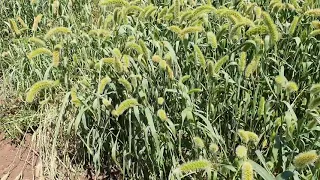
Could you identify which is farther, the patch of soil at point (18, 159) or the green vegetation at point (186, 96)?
the patch of soil at point (18, 159)

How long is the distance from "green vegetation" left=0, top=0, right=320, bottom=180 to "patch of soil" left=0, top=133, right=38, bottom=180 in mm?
85

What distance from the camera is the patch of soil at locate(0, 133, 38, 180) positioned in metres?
2.89

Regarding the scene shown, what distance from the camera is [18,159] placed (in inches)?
118

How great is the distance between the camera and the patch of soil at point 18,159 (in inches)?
114

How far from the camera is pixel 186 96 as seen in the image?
2311 mm

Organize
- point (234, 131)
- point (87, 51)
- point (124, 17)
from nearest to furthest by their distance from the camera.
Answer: point (234, 131)
point (124, 17)
point (87, 51)

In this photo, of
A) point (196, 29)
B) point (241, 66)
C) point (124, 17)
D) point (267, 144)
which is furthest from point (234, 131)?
point (124, 17)

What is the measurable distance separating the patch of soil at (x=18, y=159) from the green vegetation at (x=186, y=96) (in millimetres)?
85

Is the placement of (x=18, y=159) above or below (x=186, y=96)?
below

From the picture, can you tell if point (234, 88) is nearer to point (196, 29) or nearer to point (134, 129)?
point (196, 29)

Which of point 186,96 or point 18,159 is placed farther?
point 18,159

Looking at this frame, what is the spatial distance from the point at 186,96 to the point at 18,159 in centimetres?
Result: 128

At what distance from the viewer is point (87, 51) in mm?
3092

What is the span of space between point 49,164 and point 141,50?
0.93 meters
